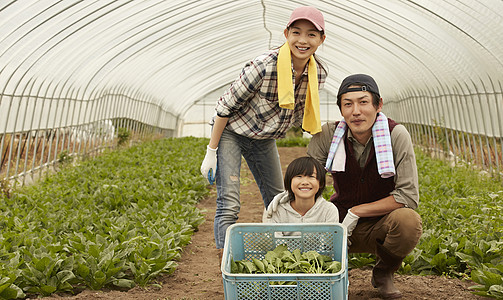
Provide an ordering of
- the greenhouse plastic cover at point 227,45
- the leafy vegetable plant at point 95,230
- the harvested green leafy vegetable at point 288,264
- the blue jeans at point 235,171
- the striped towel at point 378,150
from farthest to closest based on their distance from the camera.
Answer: the greenhouse plastic cover at point 227,45 < the leafy vegetable plant at point 95,230 < the blue jeans at point 235,171 < the striped towel at point 378,150 < the harvested green leafy vegetable at point 288,264

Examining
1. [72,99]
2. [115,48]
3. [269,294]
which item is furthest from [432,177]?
[72,99]

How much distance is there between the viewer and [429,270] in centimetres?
451

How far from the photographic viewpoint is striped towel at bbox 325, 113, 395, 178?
10.8ft

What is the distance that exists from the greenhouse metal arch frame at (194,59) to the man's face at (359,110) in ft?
15.5

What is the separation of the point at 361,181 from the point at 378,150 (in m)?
0.31

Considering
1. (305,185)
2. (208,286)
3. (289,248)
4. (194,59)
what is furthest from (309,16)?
(194,59)

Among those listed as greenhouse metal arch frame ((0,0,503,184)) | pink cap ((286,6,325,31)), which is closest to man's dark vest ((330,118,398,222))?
pink cap ((286,6,325,31))

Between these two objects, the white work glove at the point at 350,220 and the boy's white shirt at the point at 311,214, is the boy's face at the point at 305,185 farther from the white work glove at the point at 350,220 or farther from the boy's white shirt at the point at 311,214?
the white work glove at the point at 350,220

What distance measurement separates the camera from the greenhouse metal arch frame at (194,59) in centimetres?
893

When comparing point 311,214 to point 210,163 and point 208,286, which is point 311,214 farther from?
point 208,286

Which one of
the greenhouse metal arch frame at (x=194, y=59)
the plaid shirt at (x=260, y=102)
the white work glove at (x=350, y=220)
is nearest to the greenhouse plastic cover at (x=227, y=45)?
the greenhouse metal arch frame at (x=194, y=59)

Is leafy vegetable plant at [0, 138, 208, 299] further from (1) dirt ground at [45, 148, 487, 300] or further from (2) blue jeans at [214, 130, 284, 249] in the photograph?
(2) blue jeans at [214, 130, 284, 249]

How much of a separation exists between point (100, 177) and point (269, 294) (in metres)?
7.38

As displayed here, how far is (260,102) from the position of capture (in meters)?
3.73
